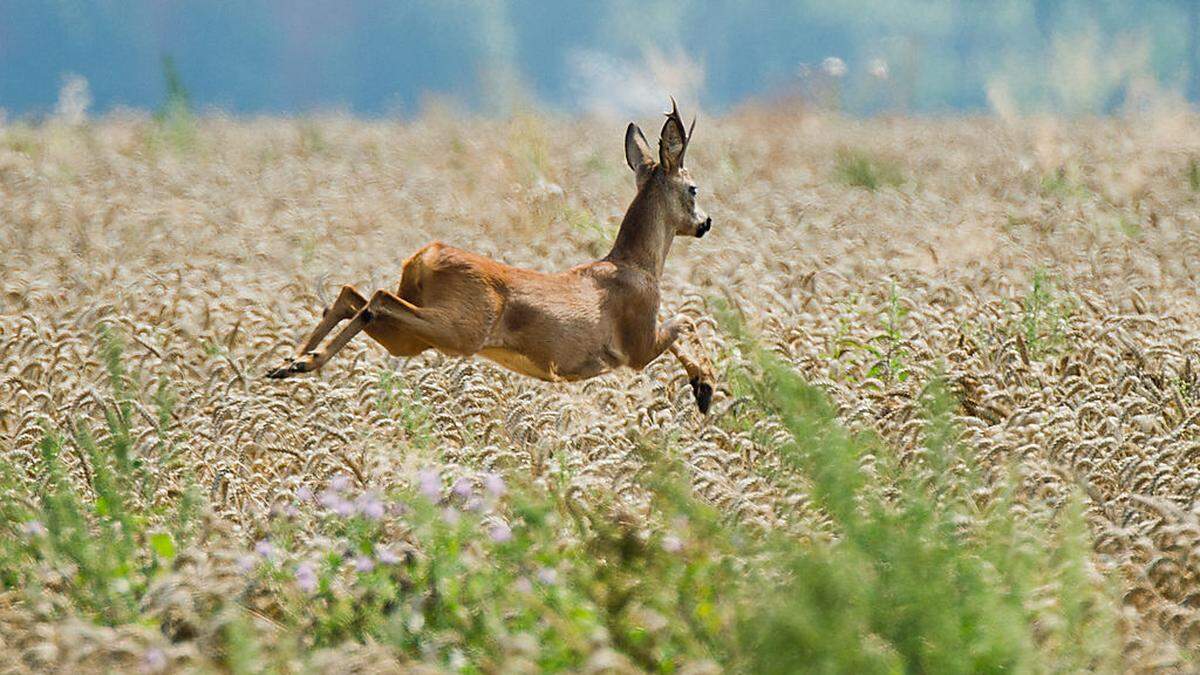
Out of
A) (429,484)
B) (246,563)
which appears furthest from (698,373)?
(246,563)

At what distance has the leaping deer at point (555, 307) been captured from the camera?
5848 mm

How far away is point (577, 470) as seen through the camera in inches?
226

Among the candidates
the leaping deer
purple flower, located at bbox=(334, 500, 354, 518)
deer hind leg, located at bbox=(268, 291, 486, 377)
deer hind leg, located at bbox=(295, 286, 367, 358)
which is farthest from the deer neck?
purple flower, located at bbox=(334, 500, 354, 518)

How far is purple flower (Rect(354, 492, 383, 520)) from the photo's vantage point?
4469 millimetres

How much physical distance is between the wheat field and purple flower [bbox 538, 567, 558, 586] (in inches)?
3.5

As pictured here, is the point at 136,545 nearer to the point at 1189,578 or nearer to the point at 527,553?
the point at 527,553

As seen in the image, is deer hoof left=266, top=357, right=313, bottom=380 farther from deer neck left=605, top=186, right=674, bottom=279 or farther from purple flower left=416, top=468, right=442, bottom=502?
deer neck left=605, top=186, right=674, bottom=279

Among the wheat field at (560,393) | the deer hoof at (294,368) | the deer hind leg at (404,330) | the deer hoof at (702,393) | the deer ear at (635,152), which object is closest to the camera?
the wheat field at (560,393)

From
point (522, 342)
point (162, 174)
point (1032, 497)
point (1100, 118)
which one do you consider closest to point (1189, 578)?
point (1032, 497)

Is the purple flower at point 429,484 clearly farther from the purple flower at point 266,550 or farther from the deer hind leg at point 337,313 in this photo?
the deer hind leg at point 337,313

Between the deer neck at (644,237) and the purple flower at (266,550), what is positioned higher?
the deer neck at (644,237)

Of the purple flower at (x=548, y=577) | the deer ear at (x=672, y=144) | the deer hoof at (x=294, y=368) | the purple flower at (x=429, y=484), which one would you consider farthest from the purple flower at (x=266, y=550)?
the deer ear at (x=672, y=144)

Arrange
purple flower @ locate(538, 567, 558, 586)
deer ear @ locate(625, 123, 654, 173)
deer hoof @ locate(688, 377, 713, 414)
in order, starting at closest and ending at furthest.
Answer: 1. purple flower @ locate(538, 567, 558, 586)
2. deer hoof @ locate(688, 377, 713, 414)
3. deer ear @ locate(625, 123, 654, 173)

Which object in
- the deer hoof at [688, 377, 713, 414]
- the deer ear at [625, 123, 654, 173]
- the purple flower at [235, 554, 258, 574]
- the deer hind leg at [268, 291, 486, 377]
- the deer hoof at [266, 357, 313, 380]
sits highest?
the deer ear at [625, 123, 654, 173]
